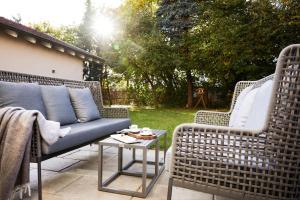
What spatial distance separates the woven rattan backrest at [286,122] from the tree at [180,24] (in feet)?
36.1

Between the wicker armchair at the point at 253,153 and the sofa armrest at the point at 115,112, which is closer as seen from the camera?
the wicker armchair at the point at 253,153

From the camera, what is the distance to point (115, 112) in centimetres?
382

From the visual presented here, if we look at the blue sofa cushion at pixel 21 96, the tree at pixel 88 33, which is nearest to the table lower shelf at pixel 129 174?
the blue sofa cushion at pixel 21 96

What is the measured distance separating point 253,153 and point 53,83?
276 centimetres

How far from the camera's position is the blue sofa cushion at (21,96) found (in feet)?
7.60

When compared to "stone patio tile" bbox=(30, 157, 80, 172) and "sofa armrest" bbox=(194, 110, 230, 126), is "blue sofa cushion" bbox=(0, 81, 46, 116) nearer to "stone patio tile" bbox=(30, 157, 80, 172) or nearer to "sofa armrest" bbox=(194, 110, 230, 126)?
"stone patio tile" bbox=(30, 157, 80, 172)

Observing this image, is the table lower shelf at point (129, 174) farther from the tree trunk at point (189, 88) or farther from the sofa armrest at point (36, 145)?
the tree trunk at point (189, 88)

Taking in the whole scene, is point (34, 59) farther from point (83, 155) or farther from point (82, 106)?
point (83, 155)

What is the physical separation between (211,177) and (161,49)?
36.8 ft

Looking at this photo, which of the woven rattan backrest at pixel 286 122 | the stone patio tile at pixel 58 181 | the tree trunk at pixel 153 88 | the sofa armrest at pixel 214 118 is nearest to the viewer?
the woven rattan backrest at pixel 286 122

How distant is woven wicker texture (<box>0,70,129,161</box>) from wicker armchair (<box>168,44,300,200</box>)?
107 cm

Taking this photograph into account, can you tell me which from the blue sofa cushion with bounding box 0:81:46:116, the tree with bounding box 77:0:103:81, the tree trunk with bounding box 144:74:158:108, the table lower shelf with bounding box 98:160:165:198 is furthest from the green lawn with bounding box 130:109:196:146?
the tree with bounding box 77:0:103:81

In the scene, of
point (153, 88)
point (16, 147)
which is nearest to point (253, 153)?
point (16, 147)

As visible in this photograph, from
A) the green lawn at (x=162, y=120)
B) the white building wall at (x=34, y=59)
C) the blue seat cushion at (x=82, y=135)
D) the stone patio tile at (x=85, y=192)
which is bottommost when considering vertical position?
the stone patio tile at (x=85, y=192)
